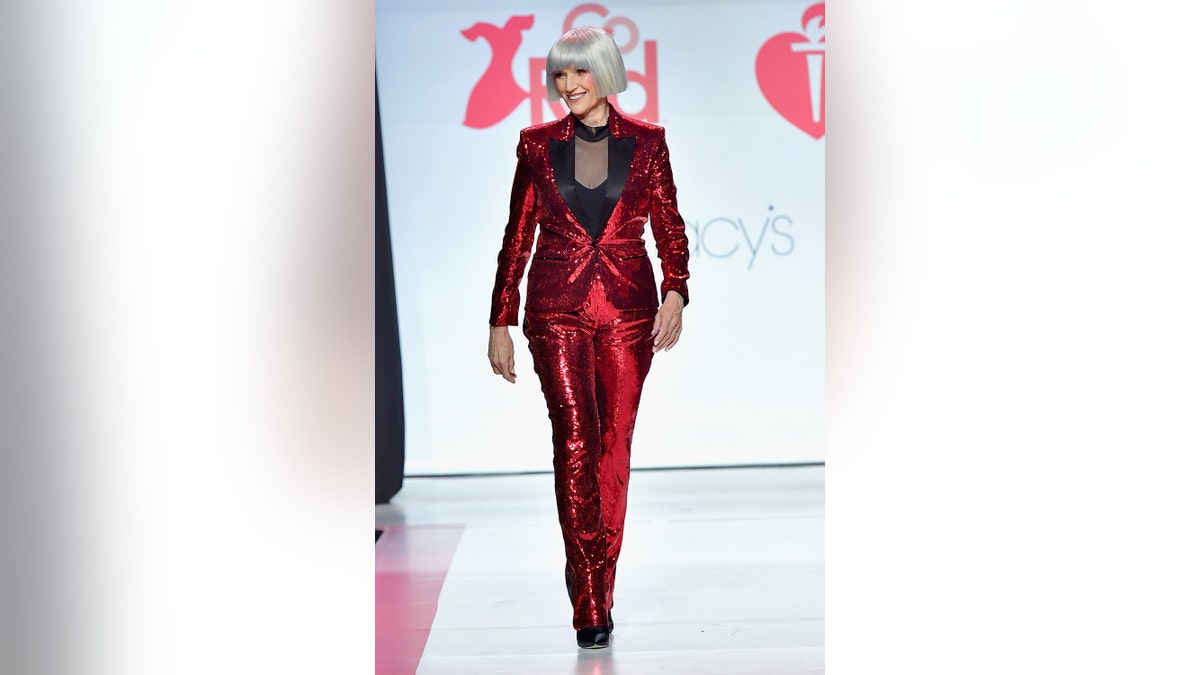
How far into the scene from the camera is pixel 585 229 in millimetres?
2488

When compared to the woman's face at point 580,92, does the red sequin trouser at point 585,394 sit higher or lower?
lower

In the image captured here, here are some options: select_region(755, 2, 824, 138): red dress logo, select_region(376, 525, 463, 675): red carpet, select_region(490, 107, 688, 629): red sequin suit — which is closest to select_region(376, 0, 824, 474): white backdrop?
select_region(755, 2, 824, 138): red dress logo

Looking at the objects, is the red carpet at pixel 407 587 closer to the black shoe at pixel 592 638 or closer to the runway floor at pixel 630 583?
the runway floor at pixel 630 583

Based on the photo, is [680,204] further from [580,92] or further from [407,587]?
[580,92]

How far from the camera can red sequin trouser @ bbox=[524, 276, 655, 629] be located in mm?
2500

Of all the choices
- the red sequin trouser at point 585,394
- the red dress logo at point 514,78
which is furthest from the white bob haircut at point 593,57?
the red dress logo at point 514,78

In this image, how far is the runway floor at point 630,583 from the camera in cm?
249
